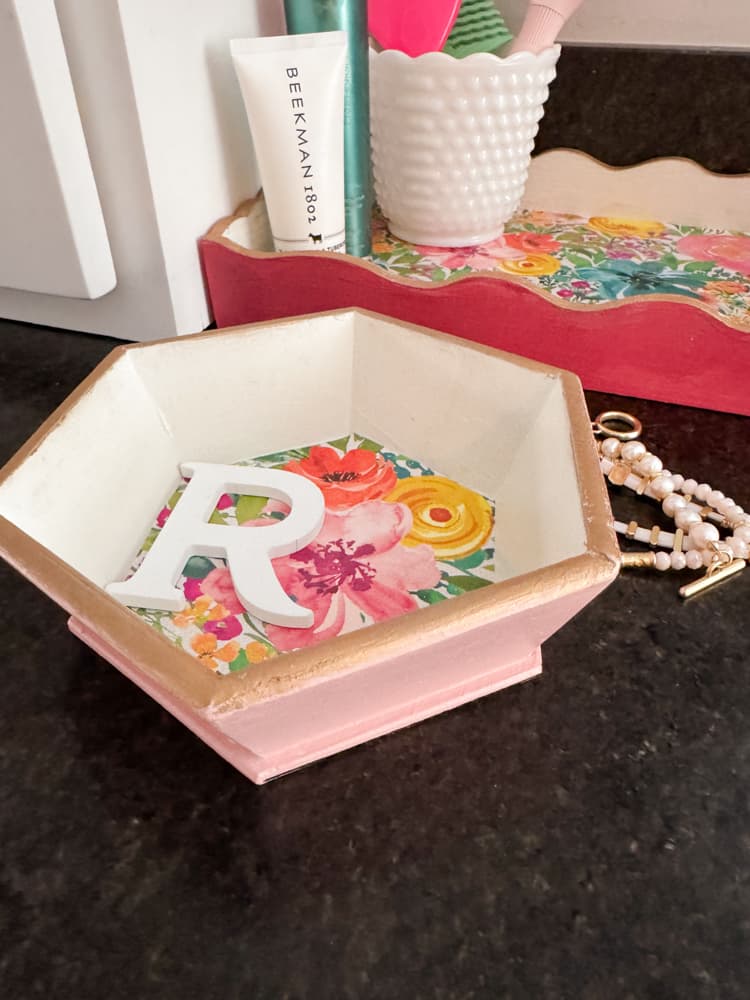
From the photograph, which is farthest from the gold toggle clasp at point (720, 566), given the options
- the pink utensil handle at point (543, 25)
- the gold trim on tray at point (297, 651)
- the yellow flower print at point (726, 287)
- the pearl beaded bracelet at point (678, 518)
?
the pink utensil handle at point (543, 25)

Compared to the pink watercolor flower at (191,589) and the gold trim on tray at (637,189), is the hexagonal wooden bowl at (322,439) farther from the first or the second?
the gold trim on tray at (637,189)

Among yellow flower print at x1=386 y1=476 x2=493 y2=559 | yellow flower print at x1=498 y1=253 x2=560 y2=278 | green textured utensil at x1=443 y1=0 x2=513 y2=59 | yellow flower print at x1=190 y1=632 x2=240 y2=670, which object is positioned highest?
green textured utensil at x1=443 y1=0 x2=513 y2=59

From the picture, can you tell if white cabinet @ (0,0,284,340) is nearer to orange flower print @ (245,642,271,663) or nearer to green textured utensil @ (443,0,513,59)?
green textured utensil @ (443,0,513,59)

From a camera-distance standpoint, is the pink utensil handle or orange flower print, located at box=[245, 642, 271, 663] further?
the pink utensil handle

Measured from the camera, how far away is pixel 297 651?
0.60ft

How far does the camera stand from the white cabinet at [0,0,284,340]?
34 cm

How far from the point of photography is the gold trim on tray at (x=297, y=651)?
18 cm

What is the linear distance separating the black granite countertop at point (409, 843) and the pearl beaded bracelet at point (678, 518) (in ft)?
0.10

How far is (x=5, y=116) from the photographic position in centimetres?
35

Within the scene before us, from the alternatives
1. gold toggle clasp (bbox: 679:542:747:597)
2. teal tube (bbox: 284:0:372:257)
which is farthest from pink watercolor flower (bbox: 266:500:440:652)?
teal tube (bbox: 284:0:372:257)

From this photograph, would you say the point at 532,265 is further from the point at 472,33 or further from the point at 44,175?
the point at 44,175

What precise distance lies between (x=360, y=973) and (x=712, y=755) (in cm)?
13

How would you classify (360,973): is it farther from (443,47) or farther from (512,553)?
(443,47)

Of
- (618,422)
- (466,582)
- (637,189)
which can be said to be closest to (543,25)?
(637,189)
